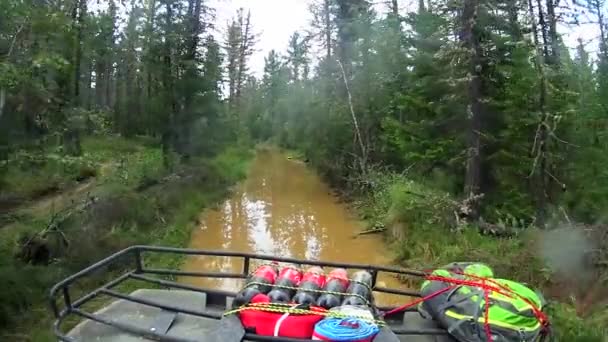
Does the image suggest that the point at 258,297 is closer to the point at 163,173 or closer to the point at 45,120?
the point at 45,120

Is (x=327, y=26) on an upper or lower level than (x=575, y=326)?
upper

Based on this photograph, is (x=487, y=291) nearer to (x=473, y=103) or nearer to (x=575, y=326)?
(x=575, y=326)

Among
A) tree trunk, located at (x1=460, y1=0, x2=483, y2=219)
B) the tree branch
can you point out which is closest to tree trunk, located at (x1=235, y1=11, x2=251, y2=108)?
the tree branch

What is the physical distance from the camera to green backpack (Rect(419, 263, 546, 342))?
3.02m

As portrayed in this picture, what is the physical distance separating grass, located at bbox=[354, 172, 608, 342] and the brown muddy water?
0.64m

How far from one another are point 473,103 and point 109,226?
802 centimetres

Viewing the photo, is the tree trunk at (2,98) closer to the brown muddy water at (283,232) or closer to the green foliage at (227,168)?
the brown muddy water at (283,232)

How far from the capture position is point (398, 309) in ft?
12.0

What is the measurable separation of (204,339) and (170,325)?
1.17 feet

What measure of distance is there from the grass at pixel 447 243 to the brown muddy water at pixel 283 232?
638 mm

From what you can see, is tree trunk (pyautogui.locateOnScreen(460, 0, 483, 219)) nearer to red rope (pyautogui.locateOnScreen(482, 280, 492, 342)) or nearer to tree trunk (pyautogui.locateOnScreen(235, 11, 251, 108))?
red rope (pyautogui.locateOnScreen(482, 280, 492, 342))

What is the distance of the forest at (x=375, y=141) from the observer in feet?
23.5

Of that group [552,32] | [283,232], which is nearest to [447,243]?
[552,32]

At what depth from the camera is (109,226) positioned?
10484 mm
